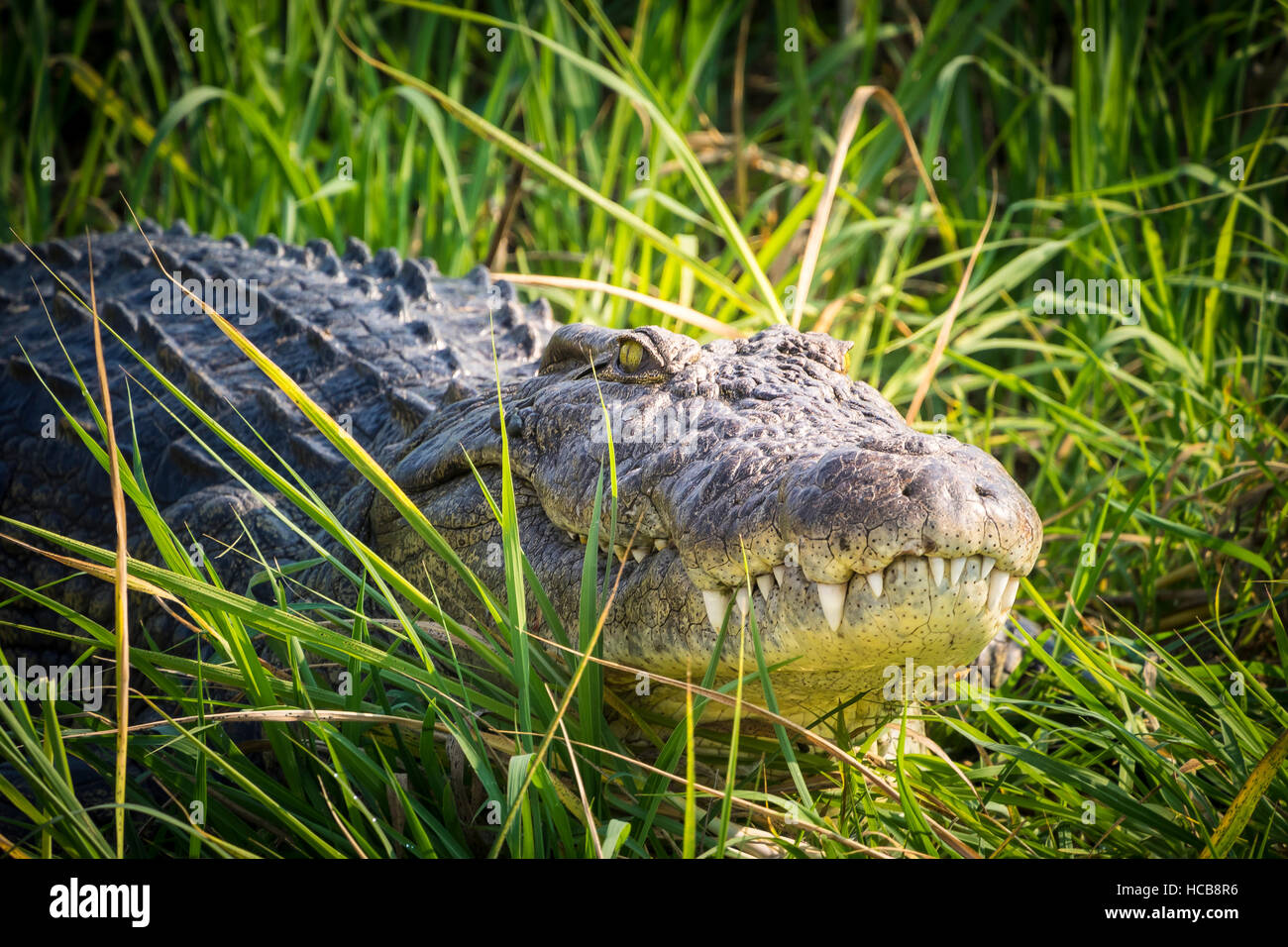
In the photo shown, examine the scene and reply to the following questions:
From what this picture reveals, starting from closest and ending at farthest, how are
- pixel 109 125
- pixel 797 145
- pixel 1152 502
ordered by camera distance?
1. pixel 1152 502
2. pixel 797 145
3. pixel 109 125

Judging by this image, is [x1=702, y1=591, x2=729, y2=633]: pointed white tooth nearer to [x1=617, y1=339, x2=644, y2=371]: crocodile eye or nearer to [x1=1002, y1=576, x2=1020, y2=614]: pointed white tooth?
[x1=1002, y1=576, x2=1020, y2=614]: pointed white tooth

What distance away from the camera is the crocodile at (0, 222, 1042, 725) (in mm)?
1732

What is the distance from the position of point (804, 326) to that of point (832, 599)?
10.2ft

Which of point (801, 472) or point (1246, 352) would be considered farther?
point (1246, 352)

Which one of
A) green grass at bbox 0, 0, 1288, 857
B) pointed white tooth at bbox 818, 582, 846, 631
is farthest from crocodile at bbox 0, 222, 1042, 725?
green grass at bbox 0, 0, 1288, 857

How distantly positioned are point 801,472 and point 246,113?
411 cm

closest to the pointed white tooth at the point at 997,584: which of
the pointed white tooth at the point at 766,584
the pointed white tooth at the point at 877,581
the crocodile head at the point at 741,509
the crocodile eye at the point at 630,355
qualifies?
the crocodile head at the point at 741,509

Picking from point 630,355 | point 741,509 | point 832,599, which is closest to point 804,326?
point 630,355

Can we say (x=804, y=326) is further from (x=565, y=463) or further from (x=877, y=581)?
(x=877, y=581)

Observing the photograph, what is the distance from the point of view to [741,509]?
6.15ft

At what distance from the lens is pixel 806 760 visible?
227cm
